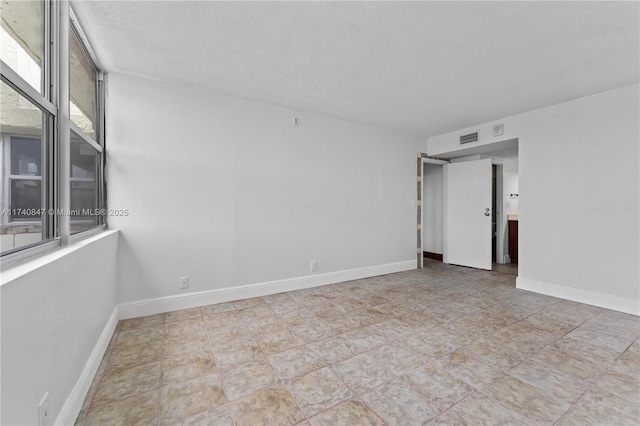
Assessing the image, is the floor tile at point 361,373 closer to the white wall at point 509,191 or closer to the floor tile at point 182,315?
the floor tile at point 182,315

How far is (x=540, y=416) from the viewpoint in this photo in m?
1.43

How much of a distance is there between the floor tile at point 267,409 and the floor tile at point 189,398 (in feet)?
0.46

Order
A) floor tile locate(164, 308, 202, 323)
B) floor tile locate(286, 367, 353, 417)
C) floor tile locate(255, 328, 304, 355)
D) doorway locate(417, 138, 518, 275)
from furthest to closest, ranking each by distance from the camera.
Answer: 1. doorway locate(417, 138, 518, 275)
2. floor tile locate(164, 308, 202, 323)
3. floor tile locate(255, 328, 304, 355)
4. floor tile locate(286, 367, 353, 417)

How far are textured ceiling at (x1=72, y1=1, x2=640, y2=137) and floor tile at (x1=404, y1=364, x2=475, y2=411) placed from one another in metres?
2.46

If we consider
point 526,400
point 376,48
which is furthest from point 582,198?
point 376,48

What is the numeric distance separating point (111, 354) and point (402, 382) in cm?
214

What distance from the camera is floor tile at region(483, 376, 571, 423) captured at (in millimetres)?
1446

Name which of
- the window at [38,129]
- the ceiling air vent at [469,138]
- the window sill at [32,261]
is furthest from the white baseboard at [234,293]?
the ceiling air vent at [469,138]

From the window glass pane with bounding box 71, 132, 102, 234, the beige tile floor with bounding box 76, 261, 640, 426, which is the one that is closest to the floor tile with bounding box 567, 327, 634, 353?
the beige tile floor with bounding box 76, 261, 640, 426

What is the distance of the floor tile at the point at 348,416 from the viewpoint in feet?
4.54

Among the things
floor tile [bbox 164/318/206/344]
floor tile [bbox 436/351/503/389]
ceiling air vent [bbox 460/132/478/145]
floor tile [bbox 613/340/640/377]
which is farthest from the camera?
ceiling air vent [bbox 460/132/478/145]

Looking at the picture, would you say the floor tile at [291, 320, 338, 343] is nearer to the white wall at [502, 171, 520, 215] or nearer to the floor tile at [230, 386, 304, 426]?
the floor tile at [230, 386, 304, 426]

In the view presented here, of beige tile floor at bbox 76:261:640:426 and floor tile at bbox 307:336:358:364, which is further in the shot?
floor tile at bbox 307:336:358:364

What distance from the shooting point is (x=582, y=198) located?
3.19 m
